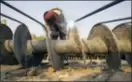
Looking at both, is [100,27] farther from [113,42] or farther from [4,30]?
[4,30]

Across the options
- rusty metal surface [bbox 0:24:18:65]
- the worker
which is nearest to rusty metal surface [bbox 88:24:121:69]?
the worker

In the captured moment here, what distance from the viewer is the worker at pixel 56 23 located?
6.35 meters

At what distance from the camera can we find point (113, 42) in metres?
5.60

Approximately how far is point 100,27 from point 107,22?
0.45 metres

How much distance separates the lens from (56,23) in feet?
22.8

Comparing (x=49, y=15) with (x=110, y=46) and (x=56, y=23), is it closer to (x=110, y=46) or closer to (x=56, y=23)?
(x=56, y=23)

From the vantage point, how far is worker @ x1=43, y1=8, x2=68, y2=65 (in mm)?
6349

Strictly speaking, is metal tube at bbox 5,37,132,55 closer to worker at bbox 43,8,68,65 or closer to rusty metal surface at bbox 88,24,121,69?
rusty metal surface at bbox 88,24,121,69

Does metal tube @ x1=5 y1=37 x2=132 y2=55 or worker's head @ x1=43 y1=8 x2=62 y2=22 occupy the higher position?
worker's head @ x1=43 y1=8 x2=62 y2=22

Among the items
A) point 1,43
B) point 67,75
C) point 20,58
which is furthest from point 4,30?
point 67,75

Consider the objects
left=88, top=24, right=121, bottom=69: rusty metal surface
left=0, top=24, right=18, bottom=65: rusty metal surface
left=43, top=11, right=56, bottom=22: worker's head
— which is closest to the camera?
left=88, top=24, right=121, bottom=69: rusty metal surface

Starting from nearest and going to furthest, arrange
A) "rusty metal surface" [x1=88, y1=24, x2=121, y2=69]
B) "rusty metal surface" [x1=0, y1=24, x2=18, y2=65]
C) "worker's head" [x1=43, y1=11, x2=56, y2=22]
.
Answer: "rusty metal surface" [x1=88, y1=24, x2=121, y2=69]
"worker's head" [x1=43, y1=11, x2=56, y2=22]
"rusty metal surface" [x1=0, y1=24, x2=18, y2=65]

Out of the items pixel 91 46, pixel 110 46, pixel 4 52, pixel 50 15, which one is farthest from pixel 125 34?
pixel 4 52

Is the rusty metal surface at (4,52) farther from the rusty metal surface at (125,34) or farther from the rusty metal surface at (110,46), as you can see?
the rusty metal surface at (125,34)
